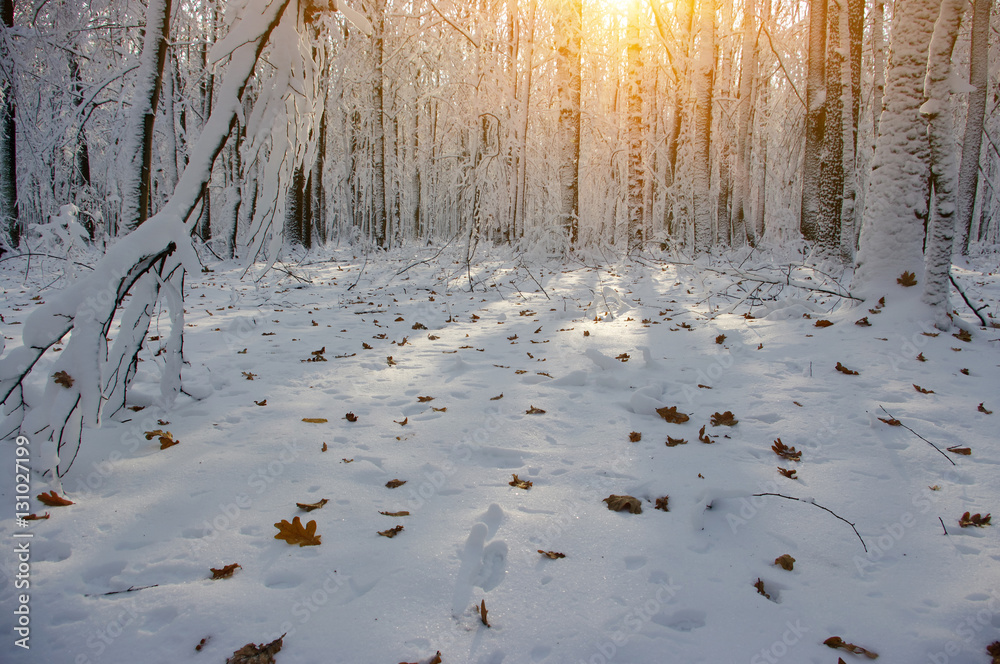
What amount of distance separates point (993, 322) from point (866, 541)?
4.01m

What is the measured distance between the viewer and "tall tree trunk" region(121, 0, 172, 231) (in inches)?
192

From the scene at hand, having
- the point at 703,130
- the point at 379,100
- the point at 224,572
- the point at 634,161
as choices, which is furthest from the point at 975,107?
the point at 224,572

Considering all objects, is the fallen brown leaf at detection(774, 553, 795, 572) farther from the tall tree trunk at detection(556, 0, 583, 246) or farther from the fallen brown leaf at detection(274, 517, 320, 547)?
the tall tree trunk at detection(556, 0, 583, 246)

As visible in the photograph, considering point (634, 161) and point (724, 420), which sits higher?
point (634, 161)

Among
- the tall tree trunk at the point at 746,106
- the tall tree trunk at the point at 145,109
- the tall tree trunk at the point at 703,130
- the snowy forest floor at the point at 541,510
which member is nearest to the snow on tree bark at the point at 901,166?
the snowy forest floor at the point at 541,510

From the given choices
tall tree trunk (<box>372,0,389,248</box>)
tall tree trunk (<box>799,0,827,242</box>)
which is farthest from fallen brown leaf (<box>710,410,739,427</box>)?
tall tree trunk (<box>372,0,389,248</box>)

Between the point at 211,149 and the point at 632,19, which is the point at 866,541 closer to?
the point at 211,149

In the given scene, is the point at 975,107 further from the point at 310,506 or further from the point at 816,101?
the point at 310,506

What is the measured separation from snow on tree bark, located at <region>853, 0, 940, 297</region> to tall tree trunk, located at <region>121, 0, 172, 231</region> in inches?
278

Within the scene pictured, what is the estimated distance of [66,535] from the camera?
72.6 inches

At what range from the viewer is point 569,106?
10078 millimetres

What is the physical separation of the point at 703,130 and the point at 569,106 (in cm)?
303

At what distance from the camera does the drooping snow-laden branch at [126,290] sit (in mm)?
1787

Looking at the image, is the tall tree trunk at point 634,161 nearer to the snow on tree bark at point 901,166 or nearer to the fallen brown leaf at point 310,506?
the snow on tree bark at point 901,166
